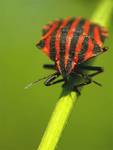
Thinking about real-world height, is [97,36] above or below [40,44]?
below

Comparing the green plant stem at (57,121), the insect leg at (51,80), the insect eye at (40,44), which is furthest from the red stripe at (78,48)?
the green plant stem at (57,121)

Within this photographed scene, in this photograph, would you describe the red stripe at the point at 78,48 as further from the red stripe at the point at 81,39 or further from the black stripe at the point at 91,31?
the black stripe at the point at 91,31

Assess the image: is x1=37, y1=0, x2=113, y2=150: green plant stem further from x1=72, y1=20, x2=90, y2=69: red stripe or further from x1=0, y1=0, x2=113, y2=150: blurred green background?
x1=72, y1=20, x2=90, y2=69: red stripe

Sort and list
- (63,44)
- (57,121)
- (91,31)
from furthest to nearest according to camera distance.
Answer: (91,31) < (63,44) < (57,121)

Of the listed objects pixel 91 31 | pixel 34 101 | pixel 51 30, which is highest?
pixel 51 30

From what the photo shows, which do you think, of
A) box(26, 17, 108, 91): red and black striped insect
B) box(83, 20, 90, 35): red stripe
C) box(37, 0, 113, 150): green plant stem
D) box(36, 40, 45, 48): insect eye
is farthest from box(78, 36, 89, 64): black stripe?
box(37, 0, 113, 150): green plant stem

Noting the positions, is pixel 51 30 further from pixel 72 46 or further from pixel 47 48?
pixel 72 46

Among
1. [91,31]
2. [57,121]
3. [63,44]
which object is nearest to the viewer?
[57,121]

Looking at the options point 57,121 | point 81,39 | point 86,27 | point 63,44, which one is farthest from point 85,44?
point 57,121
